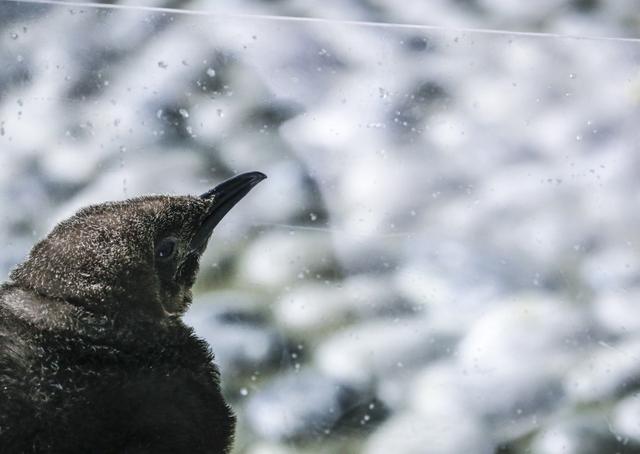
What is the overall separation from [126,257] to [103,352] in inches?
5.0

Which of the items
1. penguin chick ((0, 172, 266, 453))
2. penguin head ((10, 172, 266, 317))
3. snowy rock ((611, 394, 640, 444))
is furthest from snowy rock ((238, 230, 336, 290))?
snowy rock ((611, 394, 640, 444))

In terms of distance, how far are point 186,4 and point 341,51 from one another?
30 cm

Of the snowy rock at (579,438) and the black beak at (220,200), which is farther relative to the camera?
the snowy rock at (579,438)

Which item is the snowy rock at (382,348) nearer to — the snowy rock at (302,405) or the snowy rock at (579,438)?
the snowy rock at (302,405)

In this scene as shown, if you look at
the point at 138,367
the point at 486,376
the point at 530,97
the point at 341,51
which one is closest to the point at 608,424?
the point at 486,376

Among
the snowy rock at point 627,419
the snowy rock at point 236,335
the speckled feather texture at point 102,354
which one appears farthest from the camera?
the snowy rock at point 627,419

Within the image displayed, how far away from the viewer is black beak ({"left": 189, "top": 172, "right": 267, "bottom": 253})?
1.34m

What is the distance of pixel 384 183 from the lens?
165 centimetres

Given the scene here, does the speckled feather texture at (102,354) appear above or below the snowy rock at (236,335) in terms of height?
below

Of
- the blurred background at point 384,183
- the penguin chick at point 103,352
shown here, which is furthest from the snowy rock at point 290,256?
the penguin chick at point 103,352

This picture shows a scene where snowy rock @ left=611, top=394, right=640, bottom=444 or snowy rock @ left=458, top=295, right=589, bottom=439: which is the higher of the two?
snowy rock @ left=458, top=295, right=589, bottom=439

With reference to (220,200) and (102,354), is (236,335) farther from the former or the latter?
(102,354)

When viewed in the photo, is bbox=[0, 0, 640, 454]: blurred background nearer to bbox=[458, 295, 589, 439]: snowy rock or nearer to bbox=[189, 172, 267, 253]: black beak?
bbox=[458, 295, 589, 439]: snowy rock

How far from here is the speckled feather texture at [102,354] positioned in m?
1.04
